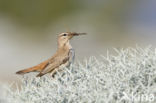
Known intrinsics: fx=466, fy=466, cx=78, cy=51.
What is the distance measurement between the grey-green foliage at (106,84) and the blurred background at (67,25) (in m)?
8.24

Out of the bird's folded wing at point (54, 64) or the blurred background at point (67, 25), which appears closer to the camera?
the bird's folded wing at point (54, 64)

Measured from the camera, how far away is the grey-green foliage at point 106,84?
10.8ft

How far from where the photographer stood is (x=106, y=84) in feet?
11.2

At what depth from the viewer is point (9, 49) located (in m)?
15.2

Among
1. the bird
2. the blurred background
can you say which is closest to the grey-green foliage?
the bird

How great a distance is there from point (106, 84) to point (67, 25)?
14.9m

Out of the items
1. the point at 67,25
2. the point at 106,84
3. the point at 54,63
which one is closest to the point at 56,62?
the point at 54,63

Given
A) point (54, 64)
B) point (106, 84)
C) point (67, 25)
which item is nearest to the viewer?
point (106, 84)

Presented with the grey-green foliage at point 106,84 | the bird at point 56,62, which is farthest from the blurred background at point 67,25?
the grey-green foliage at point 106,84

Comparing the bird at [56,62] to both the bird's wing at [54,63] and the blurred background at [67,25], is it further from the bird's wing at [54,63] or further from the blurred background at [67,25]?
the blurred background at [67,25]

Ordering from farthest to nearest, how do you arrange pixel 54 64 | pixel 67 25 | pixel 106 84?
pixel 67 25 < pixel 54 64 < pixel 106 84

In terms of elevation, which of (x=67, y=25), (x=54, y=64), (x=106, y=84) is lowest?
(x=106, y=84)

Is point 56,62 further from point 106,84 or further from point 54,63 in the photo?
point 106,84

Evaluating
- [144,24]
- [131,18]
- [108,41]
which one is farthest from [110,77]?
[131,18]
